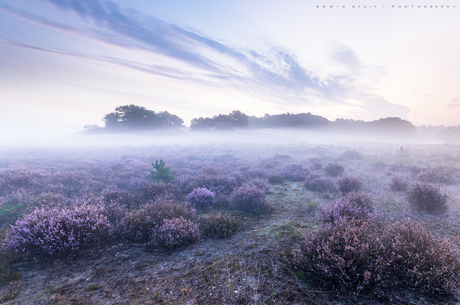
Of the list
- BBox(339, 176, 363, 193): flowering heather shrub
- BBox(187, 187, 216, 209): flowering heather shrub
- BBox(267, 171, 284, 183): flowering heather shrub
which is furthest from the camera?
BBox(267, 171, 284, 183): flowering heather shrub

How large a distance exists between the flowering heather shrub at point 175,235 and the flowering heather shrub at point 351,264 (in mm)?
2792

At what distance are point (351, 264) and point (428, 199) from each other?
5.87 m

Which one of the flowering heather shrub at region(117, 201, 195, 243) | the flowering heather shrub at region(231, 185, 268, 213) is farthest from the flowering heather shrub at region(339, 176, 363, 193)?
the flowering heather shrub at region(117, 201, 195, 243)

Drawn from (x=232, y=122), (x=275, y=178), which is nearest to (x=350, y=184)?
(x=275, y=178)

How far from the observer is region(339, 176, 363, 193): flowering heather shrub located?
361 inches

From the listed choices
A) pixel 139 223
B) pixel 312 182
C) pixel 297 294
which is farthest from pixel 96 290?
pixel 312 182

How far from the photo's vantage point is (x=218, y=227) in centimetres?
534

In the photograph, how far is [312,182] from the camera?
10.1 metres

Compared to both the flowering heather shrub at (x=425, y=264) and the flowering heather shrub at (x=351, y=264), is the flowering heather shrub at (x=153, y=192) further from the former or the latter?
the flowering heather shrub at (x=425, y=264)

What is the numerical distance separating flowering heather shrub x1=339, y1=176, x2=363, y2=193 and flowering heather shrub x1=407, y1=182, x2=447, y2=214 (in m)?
2.30

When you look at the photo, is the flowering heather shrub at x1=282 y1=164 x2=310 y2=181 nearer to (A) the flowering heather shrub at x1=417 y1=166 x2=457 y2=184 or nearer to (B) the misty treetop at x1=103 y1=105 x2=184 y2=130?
(A) the flowering heather shrub at x1=417 y1=166 x2=457 y2=184

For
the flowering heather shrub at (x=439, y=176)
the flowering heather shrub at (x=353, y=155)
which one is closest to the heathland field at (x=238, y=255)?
the flowering heather shrub at (x=439, y=176)

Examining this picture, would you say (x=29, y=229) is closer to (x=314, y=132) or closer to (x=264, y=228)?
(x=264, y=228)

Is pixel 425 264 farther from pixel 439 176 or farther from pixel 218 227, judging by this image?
pixel 439 176
